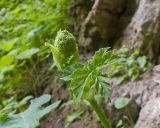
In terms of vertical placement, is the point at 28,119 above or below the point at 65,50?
below

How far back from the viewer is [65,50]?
31.2 inches

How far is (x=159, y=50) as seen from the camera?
2195 mm

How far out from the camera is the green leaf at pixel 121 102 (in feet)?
6.36

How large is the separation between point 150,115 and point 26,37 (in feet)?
4.35

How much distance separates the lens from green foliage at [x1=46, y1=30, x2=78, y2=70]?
790 mm

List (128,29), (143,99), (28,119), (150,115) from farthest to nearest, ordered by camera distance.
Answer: (128,29) → (143,99) → (150,115) → (28,119)

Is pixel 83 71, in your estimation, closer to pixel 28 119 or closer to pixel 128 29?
pixel 28 119

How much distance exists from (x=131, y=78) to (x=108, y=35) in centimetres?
52

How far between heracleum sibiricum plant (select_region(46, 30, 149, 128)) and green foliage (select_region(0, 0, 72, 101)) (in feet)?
5.76

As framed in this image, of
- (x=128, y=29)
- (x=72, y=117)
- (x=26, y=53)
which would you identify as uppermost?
(x=26, y=53)

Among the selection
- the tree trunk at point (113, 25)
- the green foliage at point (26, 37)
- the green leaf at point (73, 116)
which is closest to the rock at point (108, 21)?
the tree trunk at point (113, 25)

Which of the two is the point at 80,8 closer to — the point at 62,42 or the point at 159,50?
the point at 159,50

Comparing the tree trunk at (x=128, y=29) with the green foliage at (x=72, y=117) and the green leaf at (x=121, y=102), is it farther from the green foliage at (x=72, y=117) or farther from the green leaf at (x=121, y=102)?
the green foliage at (x=72, y=117)

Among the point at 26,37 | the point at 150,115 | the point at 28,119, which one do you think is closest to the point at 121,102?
the point at 150,115
